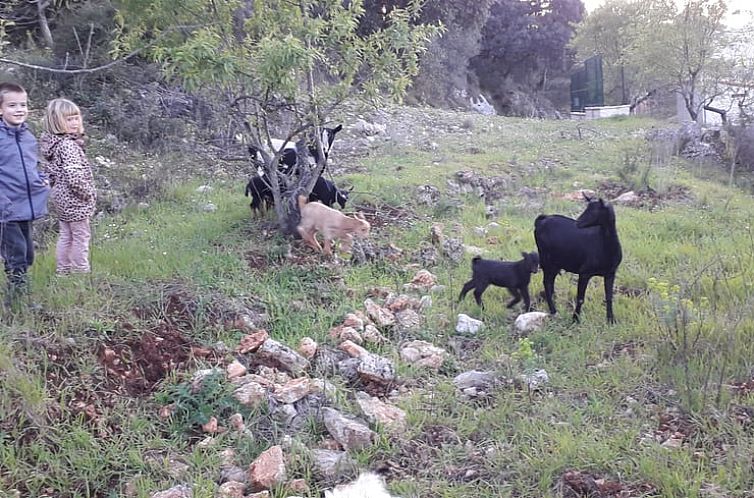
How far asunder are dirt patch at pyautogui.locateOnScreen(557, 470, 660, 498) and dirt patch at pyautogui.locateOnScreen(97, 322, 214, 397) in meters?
2.27

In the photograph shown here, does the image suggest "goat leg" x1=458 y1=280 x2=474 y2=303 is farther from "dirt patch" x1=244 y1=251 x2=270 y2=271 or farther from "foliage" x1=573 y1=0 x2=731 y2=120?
"foliage" x1=573 y1=0 x2=731 y2=120

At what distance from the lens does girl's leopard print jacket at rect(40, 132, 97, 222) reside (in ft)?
17.1

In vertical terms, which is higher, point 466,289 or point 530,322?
point 466,289

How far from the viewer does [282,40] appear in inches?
226

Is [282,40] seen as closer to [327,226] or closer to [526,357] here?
[327,226]

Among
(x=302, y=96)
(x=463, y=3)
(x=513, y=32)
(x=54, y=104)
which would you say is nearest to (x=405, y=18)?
(x=302, y=96)

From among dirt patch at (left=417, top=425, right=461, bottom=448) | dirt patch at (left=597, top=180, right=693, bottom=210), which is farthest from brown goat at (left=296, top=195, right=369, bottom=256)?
dirt patch at (left=597, top=180, right=693, bottom=210)

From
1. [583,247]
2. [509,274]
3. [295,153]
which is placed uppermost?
[295,153]

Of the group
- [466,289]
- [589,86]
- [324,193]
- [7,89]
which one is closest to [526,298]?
[466,289]

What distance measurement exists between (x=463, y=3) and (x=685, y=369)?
2197cm

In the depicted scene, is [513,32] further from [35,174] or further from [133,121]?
[35,174]

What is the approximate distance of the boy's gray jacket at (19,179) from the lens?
4621 mm

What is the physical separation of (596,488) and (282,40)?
14.0 ft

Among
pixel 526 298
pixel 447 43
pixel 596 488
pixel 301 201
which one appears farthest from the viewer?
pixel 447 43
